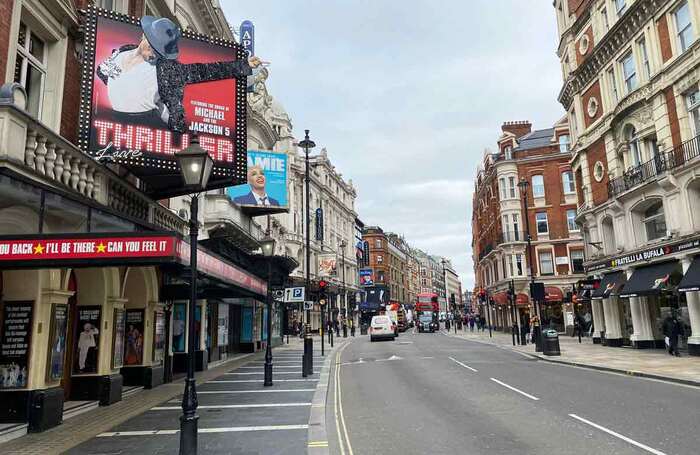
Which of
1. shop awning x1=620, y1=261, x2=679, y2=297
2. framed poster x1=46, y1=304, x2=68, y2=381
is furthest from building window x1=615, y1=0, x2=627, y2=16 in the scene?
framed poster x1=46, y1=304, x2=68, y2=381

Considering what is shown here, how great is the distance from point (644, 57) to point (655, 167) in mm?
5530

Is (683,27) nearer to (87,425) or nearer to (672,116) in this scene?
(672,116)

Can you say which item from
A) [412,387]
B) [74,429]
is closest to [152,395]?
[74,429]

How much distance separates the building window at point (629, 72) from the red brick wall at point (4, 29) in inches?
1027

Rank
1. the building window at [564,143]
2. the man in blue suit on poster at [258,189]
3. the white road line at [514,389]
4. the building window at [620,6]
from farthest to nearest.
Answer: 1. the building window at [564,143]
2. the man in blue suit on poster at [258,189]
3. the building window at [620,6]
4. the white road line at [514,389]

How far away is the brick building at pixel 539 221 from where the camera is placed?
49406 millimetres

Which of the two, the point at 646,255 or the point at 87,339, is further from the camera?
the point at 646,255

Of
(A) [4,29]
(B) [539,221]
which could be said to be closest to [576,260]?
(B) [539,221]

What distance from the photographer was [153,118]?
13.6 meters

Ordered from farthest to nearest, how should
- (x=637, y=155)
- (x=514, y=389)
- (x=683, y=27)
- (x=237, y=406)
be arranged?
(x=637, y=155) < (x=683, y=27) < (x=514, y=389) < (x=237, y=406)

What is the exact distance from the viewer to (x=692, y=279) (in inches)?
778

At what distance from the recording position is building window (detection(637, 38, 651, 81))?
24.1 m

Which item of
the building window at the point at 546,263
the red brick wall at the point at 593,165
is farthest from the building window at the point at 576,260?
the red brick wall at the point at 593,165

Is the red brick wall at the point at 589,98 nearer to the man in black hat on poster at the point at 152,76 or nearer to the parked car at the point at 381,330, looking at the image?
the parked car at the point at 381,330
